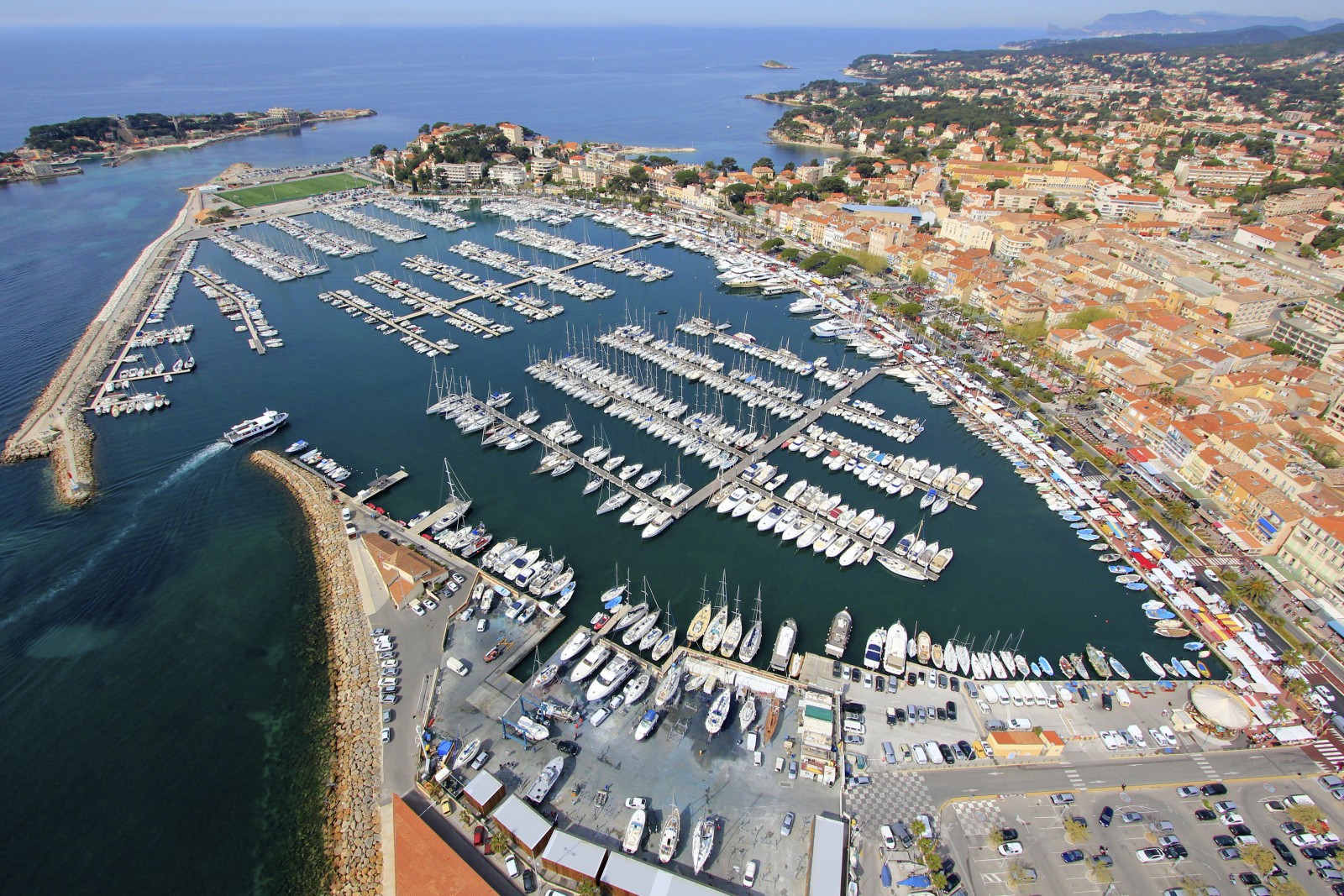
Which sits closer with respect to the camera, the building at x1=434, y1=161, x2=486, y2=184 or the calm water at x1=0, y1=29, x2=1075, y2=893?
the calm water at x1=0, y1=29, x2=1075, y2=893

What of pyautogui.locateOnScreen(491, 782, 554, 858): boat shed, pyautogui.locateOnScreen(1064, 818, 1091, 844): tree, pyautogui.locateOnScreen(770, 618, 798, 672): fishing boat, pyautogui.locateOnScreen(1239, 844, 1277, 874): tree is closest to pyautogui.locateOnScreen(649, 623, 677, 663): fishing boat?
pyautogui.locateOnScreen(770, 618, 798, 672): fishing boat

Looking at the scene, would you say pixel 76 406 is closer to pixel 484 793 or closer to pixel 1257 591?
pixel 484 793

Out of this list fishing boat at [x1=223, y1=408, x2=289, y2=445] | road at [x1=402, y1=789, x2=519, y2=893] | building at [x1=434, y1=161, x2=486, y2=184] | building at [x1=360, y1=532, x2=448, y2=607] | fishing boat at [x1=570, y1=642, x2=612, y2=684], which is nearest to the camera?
road at [x1=402, y1=789, x2=519, y2=893]

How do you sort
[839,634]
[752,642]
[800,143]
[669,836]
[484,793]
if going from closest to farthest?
1. [669,836]
2. [484,793]
3. [752,642]
4. [839,634]
5. [800,143]

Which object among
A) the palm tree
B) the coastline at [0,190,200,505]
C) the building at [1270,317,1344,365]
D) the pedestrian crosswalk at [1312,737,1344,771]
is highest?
the coastline at [0,190,200,505]

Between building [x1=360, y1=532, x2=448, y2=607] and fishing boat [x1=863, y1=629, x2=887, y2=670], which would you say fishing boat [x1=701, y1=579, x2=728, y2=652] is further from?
building [x1=360, y1=532, x2=448, y2=607]

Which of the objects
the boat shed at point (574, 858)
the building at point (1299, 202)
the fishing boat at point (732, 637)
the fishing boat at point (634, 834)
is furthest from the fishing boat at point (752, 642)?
the building at point (1299, 202)

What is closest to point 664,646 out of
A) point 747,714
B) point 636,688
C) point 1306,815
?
point 636,688

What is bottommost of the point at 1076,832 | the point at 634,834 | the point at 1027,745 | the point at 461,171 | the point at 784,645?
the point at 1076,832
